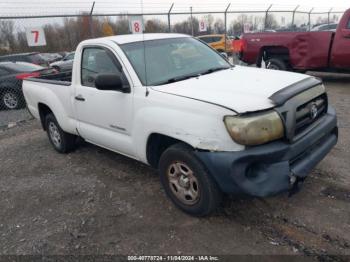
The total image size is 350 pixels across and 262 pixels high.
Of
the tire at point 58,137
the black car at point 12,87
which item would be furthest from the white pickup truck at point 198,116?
the black car at point 12,87

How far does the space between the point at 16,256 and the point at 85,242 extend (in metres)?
0.62

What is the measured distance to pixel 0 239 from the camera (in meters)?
3.51

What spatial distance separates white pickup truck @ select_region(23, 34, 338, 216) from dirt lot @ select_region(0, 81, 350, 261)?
13.1 inches

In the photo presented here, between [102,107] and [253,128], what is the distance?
2.03m

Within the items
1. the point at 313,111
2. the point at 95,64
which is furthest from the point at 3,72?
the point at 313,111

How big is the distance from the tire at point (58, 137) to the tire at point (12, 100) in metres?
5.21

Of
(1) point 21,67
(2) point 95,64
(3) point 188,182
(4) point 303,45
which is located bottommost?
(3) point 188,182

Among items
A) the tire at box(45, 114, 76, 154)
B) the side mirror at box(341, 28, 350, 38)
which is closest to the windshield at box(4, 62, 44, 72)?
the tire at box(45, 114, 76, 154)

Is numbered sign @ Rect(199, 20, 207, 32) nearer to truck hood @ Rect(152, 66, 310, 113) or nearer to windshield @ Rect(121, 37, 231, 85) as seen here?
windshield @ Rect(121, 37, 231, 85)

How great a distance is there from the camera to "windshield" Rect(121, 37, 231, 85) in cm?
384

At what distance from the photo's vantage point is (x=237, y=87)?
3.36 meters

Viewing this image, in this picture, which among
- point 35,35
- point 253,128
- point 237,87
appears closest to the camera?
point 253,128

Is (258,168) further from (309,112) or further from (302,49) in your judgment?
(302,49)

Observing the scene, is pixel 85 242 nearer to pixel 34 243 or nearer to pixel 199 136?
pixel 34 243
